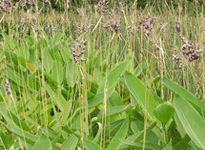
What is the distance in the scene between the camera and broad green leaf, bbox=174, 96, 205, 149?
0.86 m

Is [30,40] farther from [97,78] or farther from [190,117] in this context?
[190,117]

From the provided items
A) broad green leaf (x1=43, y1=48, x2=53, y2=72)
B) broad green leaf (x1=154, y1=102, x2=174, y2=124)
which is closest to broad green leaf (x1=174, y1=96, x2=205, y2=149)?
broad green leaf (x1=154, y1=102, x2=174, y2=124)

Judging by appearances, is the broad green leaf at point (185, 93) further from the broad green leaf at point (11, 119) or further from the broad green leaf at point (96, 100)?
the broad green leaf at point (11, 119)

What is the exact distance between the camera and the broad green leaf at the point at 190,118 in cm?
86

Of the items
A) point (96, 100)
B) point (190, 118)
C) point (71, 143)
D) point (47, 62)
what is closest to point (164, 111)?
point (190, 118)

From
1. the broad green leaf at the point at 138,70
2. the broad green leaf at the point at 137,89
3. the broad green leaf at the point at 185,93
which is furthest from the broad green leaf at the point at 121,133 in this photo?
the broad green leaf at the point at 138,70

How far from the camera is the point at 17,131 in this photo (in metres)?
1.05

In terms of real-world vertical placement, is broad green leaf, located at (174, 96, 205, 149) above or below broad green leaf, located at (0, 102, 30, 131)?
above

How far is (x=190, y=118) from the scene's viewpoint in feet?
2.86

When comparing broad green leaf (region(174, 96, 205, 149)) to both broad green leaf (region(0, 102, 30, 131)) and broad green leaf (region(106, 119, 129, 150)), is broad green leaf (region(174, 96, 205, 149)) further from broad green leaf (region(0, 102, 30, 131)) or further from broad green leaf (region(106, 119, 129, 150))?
broad green leaf (region(0, 102, 30, 131))

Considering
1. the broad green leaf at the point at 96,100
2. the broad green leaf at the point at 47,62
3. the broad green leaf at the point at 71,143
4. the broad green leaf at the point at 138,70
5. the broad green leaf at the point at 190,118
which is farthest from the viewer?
the broad green leaf at the point at 47,62

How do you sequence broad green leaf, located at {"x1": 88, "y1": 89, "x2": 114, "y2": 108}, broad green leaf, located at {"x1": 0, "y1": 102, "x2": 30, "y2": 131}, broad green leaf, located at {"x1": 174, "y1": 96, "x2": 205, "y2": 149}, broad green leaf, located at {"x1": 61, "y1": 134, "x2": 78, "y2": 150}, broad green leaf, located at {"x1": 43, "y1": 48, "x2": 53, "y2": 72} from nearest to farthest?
broad green leaf, located at {"x1": 174, "y1": 96, "x2": 205, "y2": 149}
broad green leaf, located at {"x1": 61, "y1": 134, "x2": 78, "y2": 150}
broad green leaf, located at {"x1": 0, "y1": 102, "x2": 30, "y2": 131}
broad green leaf, located at {"x1": 88, "y1": 89, "x2": 114, "y2": 108}
broad green leaf, located at {"x1": 43, "y1": 48, "x2": 53, "y2": 72}

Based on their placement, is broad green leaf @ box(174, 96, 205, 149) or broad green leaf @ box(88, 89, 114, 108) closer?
broad green leaf @ box(174, 96, 205, 149)

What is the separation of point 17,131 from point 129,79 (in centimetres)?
43
